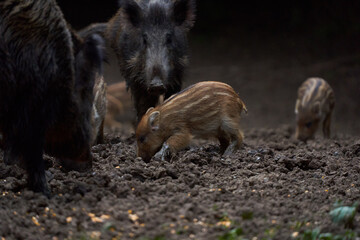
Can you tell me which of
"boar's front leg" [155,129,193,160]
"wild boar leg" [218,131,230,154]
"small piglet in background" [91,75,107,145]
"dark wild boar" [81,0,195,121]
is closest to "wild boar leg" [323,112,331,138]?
"dark wild boar" [81,0,195,121]

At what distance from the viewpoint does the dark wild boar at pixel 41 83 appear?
376 centimetres

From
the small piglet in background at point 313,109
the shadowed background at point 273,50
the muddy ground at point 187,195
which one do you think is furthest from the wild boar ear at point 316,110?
the muddy ground at point 187,195

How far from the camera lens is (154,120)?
5.30 m

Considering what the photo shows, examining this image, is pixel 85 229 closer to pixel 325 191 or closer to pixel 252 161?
pixel 325 191

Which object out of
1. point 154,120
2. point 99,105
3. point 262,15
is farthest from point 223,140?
point 262,15

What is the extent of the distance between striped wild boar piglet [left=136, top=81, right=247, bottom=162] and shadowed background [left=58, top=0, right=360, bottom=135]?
4.99 m

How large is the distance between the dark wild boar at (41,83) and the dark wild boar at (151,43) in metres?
1.70

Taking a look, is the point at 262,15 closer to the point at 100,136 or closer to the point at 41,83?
the point at 100,136

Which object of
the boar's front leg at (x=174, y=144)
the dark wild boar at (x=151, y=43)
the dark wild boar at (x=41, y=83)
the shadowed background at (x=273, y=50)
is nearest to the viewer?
the dark wild boar at (x=41, y=83)

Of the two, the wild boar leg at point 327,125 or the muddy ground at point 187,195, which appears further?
the wild boar leg at point 327,125

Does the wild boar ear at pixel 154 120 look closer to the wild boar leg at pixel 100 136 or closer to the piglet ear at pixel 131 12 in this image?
the wild boar leg at pixel 100 136

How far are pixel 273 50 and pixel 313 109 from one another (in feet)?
14.4

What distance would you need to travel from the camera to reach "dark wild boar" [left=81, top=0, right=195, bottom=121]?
585cm

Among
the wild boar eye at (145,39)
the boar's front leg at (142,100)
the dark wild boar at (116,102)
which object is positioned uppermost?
the wild boar eye at (145,39)
